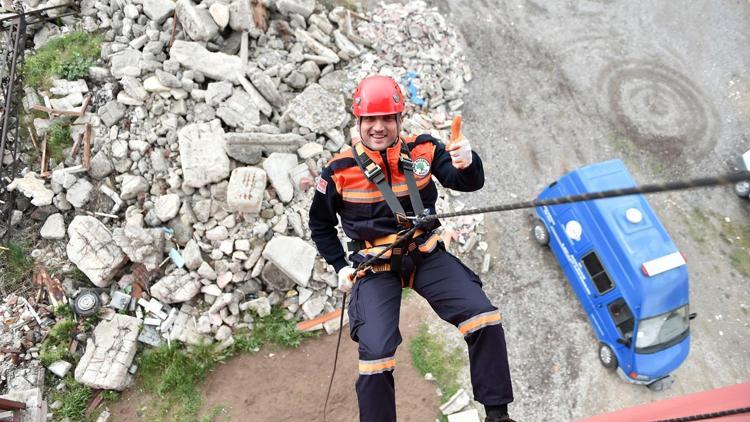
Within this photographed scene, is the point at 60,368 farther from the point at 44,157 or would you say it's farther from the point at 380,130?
the point at 380,130

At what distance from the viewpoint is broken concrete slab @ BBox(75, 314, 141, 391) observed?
21.7 feet

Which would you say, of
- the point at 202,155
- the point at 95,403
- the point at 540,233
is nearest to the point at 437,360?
the point at 540,233

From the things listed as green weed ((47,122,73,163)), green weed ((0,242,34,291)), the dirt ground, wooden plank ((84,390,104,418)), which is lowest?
wooden plank ((84,390,104,418))

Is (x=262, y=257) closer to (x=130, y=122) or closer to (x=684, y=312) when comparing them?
(x=130, y=122)

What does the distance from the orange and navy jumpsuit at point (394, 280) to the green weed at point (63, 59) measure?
638 centimetres

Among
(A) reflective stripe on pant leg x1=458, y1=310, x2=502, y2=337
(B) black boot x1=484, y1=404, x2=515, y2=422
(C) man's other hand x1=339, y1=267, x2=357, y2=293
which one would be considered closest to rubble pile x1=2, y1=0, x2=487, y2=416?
(C) man's other hand x1=339, y1=267, x2=357, y2=293

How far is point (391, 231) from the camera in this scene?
4.26 m

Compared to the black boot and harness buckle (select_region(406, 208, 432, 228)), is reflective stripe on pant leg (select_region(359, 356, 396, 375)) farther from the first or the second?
harness buckle (select_region(406, 208, 432, 228))

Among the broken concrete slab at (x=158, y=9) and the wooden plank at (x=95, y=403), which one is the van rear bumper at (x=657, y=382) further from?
the broken concrete slab at (x=158, y=9)

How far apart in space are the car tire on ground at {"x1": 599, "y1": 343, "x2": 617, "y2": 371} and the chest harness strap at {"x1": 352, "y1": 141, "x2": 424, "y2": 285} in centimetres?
484

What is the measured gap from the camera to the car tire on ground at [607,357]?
24.3ft

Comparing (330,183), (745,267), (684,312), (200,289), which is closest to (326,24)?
(200,289)

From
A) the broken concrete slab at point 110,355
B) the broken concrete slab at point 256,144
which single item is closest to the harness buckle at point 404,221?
the broken concrete slab at point 256,144

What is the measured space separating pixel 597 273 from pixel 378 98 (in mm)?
5134
